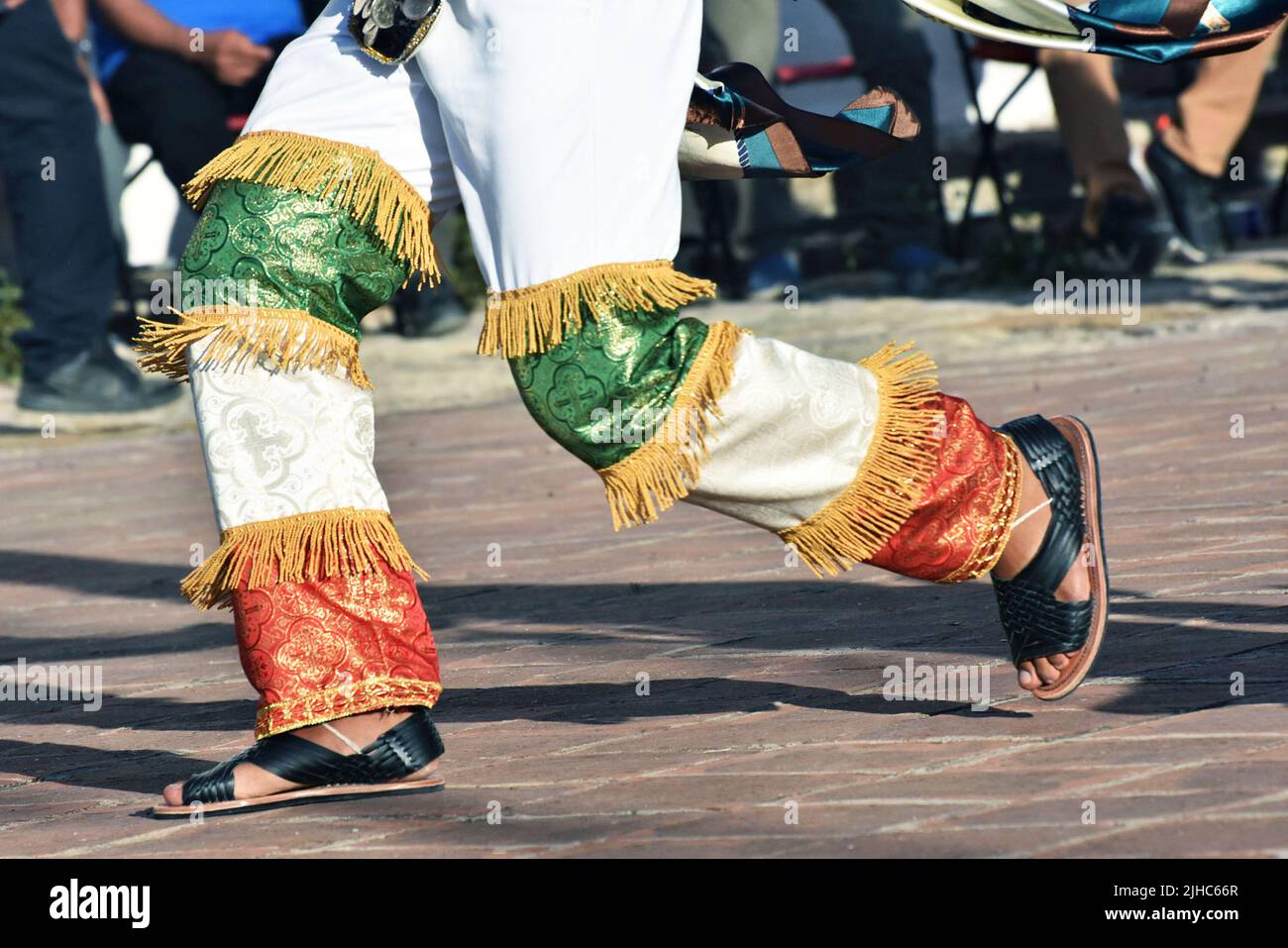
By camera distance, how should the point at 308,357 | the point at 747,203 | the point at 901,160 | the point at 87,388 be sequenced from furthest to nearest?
the point at 747,203
the point at 901,160
the point at 87,388
the point at 308,357

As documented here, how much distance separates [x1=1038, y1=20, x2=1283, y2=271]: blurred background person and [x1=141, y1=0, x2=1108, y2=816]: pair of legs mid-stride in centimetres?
558

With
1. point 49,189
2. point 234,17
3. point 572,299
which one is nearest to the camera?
point 572,299

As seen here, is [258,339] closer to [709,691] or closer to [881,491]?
[881,491]

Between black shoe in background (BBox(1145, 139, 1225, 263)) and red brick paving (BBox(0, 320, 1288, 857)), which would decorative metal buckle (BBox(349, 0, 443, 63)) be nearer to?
red brick paving (BBox(0, 320, 1288, 857))

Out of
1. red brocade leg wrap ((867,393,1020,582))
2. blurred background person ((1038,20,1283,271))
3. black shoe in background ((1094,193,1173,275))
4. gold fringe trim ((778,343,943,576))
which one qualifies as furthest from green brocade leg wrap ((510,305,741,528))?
black shoe in background ((1094,193,1173,275))

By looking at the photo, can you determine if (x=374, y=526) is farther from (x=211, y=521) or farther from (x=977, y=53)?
(x=977, y=53)

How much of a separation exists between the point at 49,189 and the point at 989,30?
515 centimetres

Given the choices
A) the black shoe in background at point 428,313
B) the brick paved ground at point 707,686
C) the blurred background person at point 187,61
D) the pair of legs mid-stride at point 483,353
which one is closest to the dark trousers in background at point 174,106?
the blurred background person at point 187,61

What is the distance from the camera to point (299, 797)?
2586 mm

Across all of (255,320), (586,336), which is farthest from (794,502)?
(255,320)

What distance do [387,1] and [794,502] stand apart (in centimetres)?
77

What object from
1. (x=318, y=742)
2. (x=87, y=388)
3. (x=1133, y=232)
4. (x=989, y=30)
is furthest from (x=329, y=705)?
(x=1133, y=232)

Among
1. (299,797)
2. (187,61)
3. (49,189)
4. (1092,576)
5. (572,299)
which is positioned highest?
(187,61)

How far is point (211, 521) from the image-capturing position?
5266 millimetres
